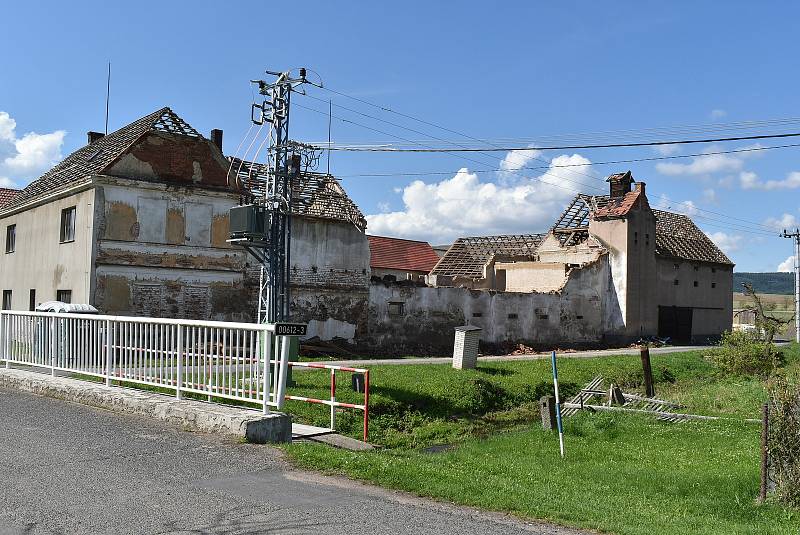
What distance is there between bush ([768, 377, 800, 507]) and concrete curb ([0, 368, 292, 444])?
18.7 feet

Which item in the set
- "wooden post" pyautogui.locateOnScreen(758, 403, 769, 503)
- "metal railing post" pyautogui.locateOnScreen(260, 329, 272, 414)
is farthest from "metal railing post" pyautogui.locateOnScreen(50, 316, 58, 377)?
"wooden post" pyautogui.locateOnScreen(758, 403, 769, 503)

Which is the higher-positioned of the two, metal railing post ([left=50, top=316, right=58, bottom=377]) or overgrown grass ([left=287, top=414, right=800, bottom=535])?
metal railing post ([left=50, top=316, right=58, bottom=377])

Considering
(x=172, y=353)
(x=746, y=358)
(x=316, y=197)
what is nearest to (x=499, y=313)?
(x=316, y=197)

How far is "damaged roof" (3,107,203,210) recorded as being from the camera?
84.8 feet

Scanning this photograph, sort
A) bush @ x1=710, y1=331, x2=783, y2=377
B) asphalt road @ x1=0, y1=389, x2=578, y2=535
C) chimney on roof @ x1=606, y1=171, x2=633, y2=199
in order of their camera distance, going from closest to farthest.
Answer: asphalt road @ x1=0, y1=389, x2=578, y2=535 < bush @ x1=710, y1=331, x2=783, y2=377 < chimney on roof @ x1=606, y1=171, x2=633, y2=199

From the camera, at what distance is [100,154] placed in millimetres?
27672

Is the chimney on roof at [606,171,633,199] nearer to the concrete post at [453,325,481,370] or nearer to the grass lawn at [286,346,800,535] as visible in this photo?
the grass lawn at [286,346,800,535]

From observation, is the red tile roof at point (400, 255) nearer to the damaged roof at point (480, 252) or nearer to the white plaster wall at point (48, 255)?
the damaged roof at point (480, 252)

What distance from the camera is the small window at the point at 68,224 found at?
85.0 feet

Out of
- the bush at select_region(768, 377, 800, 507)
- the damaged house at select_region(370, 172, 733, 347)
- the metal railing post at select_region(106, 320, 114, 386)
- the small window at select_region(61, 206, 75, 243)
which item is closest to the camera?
the bush at select_region(768, 377, 800, 507)

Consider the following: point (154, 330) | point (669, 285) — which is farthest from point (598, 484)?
point (669, 285)

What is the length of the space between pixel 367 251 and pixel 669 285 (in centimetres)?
1923

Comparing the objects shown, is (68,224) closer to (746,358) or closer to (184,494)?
(184,494)

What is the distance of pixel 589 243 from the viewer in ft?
129
